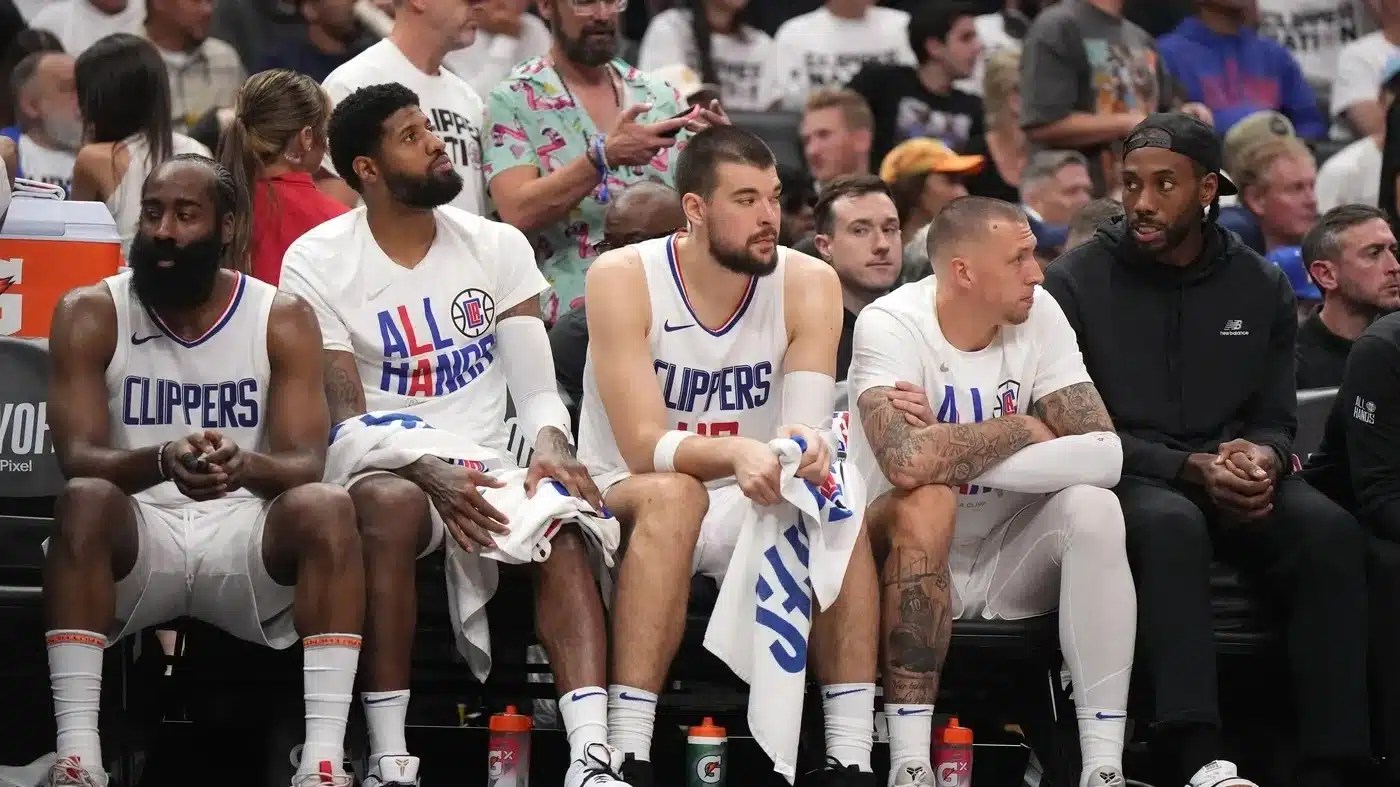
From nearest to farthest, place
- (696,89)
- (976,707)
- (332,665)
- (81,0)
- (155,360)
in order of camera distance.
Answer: (332,665) → (155,360) → (976,707) → (696,89) → (81,0)

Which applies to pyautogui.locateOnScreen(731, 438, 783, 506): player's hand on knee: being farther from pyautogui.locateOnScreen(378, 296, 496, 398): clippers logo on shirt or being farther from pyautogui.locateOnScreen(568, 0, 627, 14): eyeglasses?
pyautogui.locateOnScreen(568, 0, 627, 14): eyeglasses

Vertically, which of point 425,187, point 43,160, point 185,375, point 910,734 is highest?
point 43,160

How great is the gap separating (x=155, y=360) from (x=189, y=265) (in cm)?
23

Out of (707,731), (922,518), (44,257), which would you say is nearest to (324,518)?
(707,731)

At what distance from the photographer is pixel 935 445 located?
15.6ft

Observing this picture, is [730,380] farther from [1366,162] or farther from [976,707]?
[1366,162]

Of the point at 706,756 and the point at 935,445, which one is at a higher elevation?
the point at 935,445

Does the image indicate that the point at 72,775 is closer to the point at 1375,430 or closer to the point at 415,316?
the point at 415,316

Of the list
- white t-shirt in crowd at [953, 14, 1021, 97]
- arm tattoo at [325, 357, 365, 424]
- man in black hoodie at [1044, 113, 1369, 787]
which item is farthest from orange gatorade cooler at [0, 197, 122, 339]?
white t-shirt in crowd at [953, 14, 1021, 97]

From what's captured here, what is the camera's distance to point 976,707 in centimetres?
504

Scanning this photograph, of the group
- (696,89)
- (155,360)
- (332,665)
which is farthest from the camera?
(696,89)

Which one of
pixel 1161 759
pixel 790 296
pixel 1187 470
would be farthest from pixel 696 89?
pixel 1161 759

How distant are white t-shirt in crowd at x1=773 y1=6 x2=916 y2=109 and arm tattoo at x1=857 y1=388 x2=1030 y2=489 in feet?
12.2

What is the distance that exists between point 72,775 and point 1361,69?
650 cm
